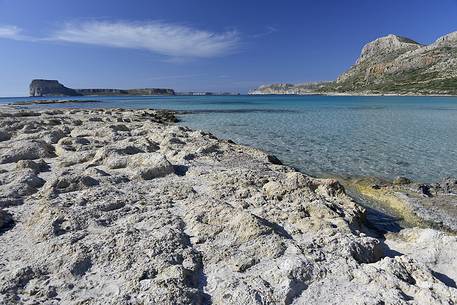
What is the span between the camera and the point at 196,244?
8.05m

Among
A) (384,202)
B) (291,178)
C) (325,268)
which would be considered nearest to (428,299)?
(325,268)

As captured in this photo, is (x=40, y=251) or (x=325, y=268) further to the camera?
(x=40, y=251)

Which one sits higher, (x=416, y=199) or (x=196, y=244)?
(x=196, y=244)

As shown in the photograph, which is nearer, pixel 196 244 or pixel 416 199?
pixel 196 244

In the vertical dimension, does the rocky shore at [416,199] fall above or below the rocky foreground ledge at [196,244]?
below

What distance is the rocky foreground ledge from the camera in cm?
617

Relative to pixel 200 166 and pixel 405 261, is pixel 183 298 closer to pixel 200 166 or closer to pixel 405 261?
pixel 405 261

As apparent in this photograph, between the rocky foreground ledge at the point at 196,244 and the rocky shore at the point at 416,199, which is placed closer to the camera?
the rocky foreground ledge at the point at 196,244

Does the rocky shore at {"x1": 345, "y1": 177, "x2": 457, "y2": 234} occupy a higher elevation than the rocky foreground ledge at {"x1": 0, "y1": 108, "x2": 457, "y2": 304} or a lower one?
lower

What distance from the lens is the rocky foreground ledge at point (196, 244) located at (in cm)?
→ 617

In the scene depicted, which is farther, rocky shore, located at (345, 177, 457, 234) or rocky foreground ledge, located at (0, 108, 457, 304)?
rocky shore, located at (345, 177, 457, 234)

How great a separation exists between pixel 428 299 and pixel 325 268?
1.80 metres

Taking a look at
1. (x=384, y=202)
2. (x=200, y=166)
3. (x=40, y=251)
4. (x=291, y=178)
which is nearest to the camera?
(x=40, y=251)

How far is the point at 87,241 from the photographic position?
780cm
